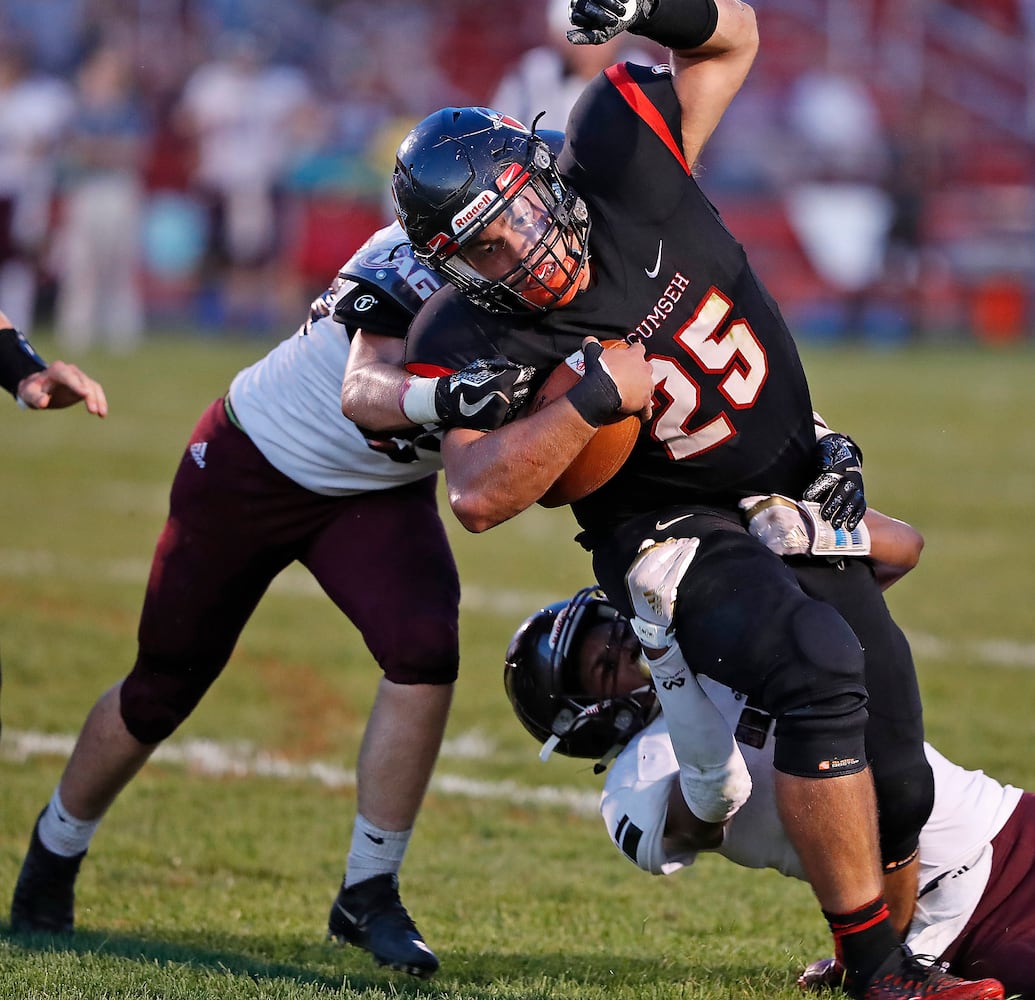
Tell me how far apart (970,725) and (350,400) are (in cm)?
287

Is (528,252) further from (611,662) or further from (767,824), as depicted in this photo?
(767,824)

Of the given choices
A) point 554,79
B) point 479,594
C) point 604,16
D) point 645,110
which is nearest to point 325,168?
point 479,594

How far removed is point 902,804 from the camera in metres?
3.21

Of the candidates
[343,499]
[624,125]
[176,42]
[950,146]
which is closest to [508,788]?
[343,499]

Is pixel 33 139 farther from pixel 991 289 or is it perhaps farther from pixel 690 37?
pixel 690 37

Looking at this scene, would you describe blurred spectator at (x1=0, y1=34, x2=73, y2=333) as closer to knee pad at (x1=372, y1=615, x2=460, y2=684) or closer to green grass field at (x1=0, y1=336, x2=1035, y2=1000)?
green grass field at (x1=0, y1=336, x2=1035, y2=1000)

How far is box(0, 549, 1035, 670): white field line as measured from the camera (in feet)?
21.2

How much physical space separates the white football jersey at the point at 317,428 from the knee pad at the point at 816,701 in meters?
1.14

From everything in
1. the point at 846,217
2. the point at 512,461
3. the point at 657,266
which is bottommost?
the point at 846,217

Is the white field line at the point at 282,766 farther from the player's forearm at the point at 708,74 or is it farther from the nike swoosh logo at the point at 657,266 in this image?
the player's forearm at the point at 708,74

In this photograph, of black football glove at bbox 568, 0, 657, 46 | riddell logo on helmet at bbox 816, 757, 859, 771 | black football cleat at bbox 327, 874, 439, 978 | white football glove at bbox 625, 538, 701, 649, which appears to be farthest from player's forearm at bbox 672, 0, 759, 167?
black football cleat at bbox 327, 874, 439, 978

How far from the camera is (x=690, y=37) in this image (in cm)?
340

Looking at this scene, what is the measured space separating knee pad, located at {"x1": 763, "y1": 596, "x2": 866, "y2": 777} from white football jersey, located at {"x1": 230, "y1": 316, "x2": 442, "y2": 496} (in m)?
1.14

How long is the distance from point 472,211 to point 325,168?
15127 mm
